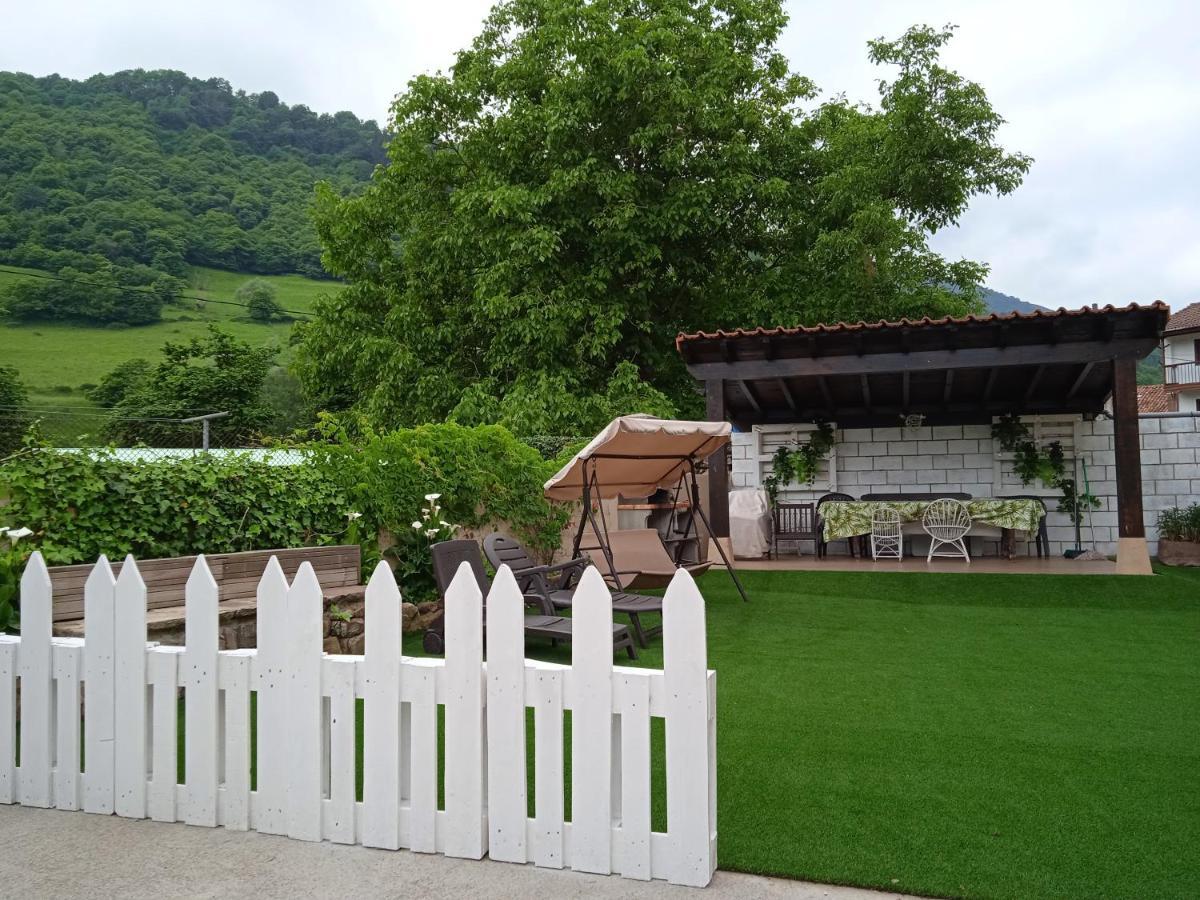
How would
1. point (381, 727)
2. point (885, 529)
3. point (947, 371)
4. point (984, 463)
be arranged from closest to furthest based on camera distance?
point (381, 727) < point (947, 371) < point (885, 529) < point (984, 463)

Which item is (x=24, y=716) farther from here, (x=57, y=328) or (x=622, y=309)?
(x=57, y=328)

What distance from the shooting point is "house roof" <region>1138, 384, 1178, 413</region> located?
42.6 metres

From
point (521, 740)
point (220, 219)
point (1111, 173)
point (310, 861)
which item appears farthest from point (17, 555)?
point (220, 219)

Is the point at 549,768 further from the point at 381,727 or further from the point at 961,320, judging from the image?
the point at 961,320

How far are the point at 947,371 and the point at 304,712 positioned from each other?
10.5 metres

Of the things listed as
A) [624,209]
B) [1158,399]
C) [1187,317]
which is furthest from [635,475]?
[1158,399]

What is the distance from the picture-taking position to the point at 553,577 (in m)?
9.57

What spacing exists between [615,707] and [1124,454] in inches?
363

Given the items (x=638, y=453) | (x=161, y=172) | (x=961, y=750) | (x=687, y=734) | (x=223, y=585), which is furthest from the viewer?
(x=161, y=172)

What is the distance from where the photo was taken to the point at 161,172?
4322 cm

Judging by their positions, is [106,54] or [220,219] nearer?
[220,219]

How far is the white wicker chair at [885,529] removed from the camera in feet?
38.5

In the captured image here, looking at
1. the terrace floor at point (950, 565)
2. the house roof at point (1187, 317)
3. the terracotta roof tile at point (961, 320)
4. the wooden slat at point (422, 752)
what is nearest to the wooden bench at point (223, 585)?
the wooden slat at point (422, 752)

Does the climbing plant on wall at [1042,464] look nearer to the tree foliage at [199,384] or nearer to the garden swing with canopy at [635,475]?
the garden swing with canopy at [635,475]
